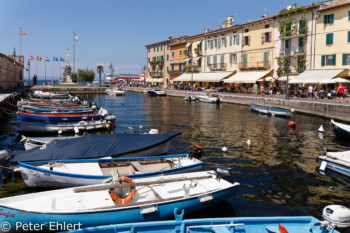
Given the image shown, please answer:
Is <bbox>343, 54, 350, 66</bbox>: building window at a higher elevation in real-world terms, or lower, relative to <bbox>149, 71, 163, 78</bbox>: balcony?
lower

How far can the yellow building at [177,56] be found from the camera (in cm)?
7381

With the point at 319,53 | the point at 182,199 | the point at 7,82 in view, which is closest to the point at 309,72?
the point at 319,53

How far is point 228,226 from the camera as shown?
22.2ft

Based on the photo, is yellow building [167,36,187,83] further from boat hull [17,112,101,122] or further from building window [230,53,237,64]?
boat hull [17,112,101,122]

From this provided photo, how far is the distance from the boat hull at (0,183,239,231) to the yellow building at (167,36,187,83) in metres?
65.9

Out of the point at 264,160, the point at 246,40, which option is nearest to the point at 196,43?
the point at 246,40

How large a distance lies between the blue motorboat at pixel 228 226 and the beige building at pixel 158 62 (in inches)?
2991

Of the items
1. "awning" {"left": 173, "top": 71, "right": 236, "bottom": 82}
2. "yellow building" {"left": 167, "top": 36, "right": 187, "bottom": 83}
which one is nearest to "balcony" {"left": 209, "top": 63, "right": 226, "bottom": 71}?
"awning" {"left": 173, "top": 71, "right": 236, "bottom": 82}

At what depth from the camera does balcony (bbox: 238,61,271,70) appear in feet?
160

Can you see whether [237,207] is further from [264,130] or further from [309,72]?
[309,72]

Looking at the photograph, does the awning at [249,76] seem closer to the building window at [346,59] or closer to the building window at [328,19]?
the building window at [328,19]

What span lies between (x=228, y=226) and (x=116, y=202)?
10.7 ft

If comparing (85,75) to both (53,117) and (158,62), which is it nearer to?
(158,62)

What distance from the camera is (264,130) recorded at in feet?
80.8
